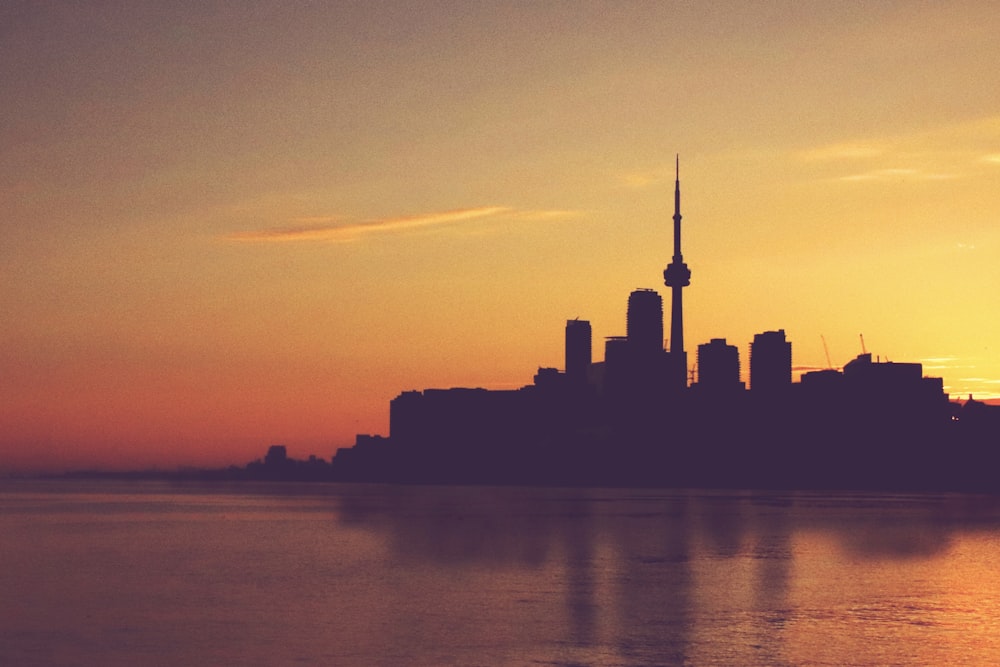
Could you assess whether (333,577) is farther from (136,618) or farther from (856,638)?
(856,638)

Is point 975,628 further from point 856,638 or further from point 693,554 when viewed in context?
point 693,554

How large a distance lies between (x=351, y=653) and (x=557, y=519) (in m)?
132

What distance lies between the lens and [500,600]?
63969mm

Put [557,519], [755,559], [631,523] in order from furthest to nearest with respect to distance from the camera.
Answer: [557,519], [631,523], [755,559]

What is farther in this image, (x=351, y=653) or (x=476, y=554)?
(x=476, y=554)

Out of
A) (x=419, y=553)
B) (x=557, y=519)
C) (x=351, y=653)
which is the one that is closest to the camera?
(x=351, y=653)

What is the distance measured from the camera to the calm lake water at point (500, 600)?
154 ft

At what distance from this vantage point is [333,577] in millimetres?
78750

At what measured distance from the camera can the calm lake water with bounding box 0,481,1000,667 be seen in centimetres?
4697

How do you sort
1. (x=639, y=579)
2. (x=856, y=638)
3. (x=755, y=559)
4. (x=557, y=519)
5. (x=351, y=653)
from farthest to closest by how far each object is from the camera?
(x=557, y=519) → (x=755, y=559) → (x=639, y=579) → (x=856, y=638) → (x=351, y=653)

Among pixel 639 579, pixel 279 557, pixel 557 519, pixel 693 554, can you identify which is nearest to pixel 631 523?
pixel 557 519

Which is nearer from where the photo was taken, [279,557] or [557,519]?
[279,557]

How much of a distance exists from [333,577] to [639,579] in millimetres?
19291

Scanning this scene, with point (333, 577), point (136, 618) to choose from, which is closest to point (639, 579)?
point (333, 577)
